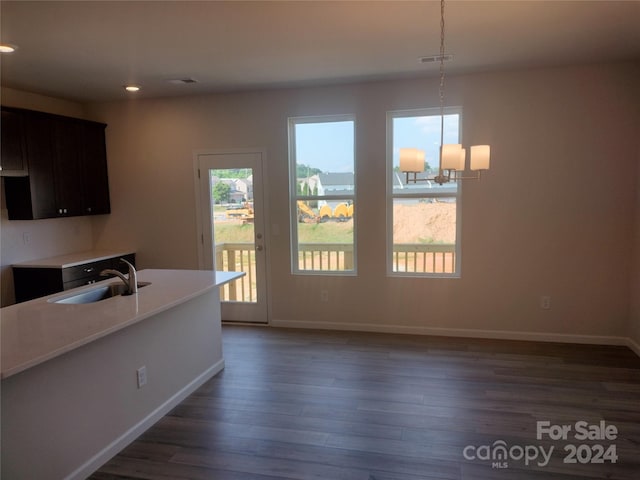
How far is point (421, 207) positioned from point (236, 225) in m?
2.12

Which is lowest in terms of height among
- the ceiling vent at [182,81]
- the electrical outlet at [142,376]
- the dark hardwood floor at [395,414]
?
the dark hardwood floor at [395,414]

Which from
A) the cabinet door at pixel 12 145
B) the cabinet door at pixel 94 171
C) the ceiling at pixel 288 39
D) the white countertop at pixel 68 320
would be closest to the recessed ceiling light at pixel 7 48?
the ceiling at pixel 288 39

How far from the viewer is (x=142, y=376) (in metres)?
2.79

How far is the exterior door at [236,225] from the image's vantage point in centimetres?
494

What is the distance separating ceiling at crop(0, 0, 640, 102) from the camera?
8.57 ft

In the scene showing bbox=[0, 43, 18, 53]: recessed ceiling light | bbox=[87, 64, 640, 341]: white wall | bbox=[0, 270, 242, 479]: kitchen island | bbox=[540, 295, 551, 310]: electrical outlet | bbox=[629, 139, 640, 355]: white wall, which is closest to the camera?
bbox=[0, 270, 242, 479]: kitchen island

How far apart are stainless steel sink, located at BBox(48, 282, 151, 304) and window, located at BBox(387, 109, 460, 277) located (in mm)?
2578

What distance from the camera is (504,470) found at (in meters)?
2.34

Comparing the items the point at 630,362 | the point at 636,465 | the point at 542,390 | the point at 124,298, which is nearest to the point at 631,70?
the point at 630,362

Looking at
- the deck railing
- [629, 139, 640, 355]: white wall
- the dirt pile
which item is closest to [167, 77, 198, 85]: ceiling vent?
the deck railing

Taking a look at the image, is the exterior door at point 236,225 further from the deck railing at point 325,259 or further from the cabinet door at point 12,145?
the cabinet door at point 12,145

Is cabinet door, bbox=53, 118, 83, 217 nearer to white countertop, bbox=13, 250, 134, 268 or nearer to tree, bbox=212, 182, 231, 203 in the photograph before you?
white countertop, bbox=13, 250, 134, 268

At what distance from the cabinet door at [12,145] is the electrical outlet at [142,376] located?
261 cm

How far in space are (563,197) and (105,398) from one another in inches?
163
